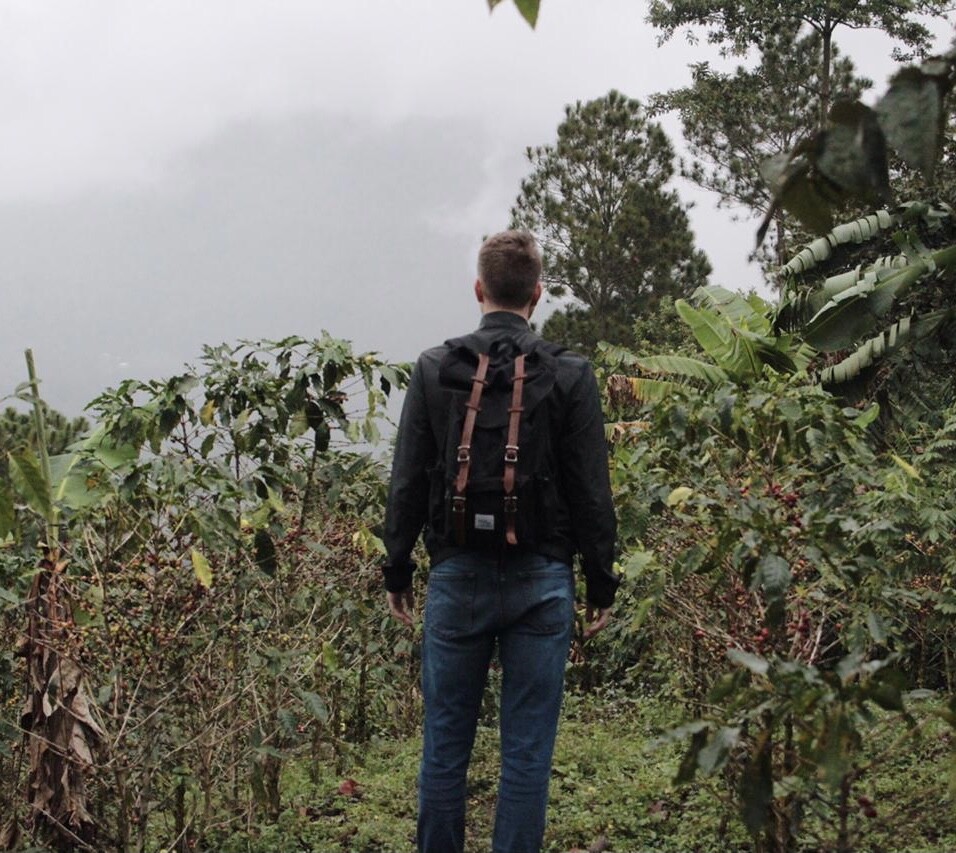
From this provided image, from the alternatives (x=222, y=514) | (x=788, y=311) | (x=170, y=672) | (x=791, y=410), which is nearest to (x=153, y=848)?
(x=170, y=672)

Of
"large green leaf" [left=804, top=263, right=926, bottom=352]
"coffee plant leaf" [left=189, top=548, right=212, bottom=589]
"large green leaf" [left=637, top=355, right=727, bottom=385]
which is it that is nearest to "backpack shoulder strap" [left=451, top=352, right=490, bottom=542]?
"coffee plant leaf" [left=189, top=548, right=212, bottom=589]

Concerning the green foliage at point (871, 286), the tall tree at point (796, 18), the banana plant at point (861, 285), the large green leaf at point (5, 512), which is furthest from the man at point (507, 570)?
the tall tree at point (796, 18)

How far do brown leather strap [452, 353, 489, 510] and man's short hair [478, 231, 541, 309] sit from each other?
279 mm

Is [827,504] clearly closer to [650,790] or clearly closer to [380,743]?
[650,790]

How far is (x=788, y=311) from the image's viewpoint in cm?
1016

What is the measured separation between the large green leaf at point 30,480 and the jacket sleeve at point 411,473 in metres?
1.00

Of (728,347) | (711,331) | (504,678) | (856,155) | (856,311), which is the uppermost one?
(711,331)

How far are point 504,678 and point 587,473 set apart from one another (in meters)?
0.52

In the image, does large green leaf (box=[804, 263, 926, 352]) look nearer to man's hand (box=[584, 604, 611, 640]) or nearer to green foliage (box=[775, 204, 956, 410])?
green foliage (box=[775, 204, 956, 410])

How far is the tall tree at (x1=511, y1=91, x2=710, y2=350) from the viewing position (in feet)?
102

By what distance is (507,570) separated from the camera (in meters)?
2.68

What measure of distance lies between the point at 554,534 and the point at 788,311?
7948 mm

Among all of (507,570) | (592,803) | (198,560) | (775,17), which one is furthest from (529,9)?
(775,17)

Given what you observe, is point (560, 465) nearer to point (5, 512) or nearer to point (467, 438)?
point (467, 438)
